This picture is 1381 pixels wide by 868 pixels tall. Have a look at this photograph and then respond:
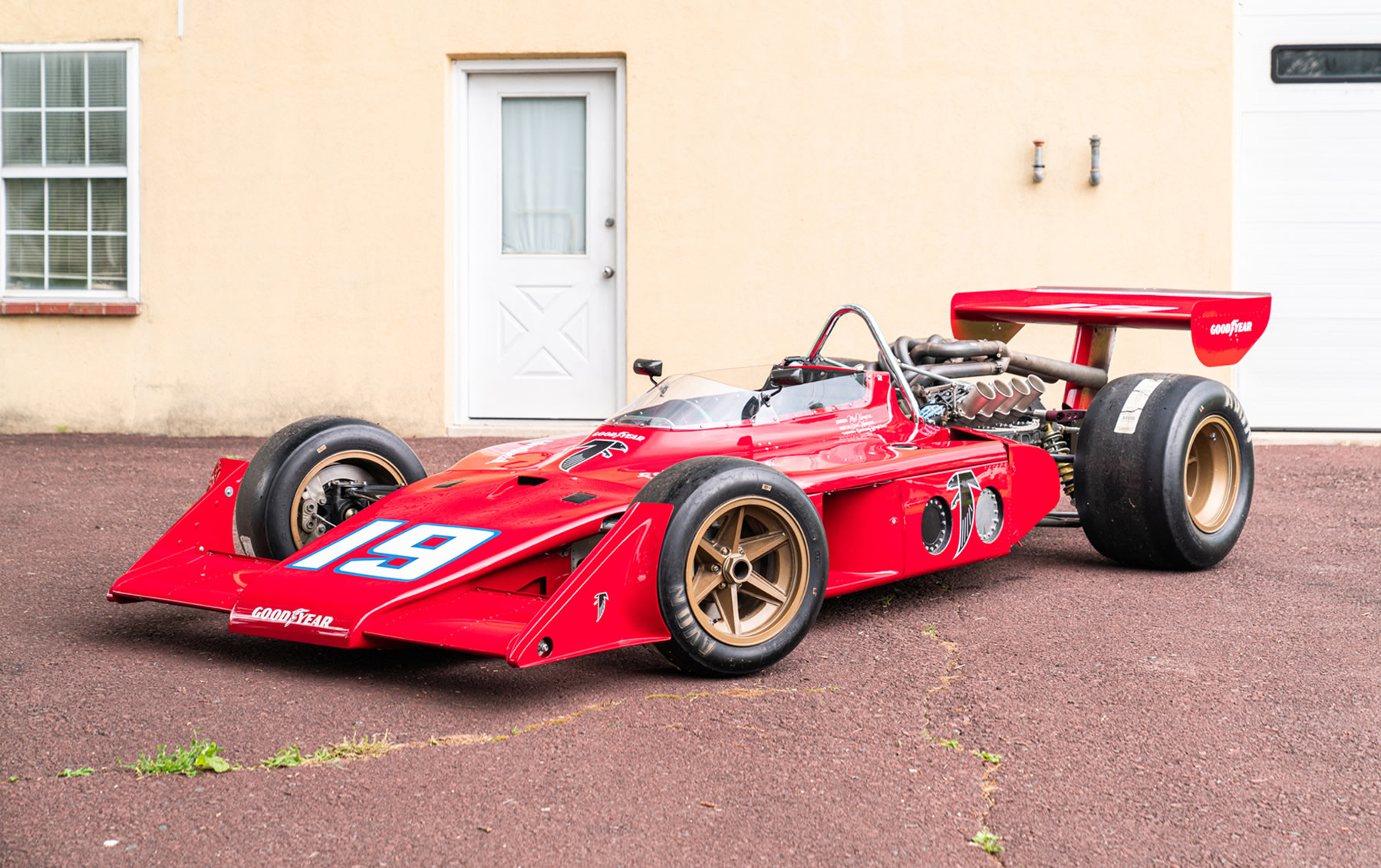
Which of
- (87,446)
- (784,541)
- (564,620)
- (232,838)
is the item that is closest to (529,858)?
(232,838)

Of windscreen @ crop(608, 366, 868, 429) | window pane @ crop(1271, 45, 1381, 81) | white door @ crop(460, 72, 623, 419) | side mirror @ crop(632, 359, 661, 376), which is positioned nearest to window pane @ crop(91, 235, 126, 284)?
white door @ crop(460, 72, 623, 419)

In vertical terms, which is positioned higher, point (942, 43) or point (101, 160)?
point (942, 43)

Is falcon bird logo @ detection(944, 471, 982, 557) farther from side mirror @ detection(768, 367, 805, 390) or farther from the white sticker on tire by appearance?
the white sticker on tire

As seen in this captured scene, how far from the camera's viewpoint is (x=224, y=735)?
3.32 metres

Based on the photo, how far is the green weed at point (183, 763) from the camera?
3.08 meters

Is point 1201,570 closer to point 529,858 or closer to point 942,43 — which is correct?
point 529,858

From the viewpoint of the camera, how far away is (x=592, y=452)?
183 inches

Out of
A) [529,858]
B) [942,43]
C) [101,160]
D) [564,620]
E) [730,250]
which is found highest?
[942,43]

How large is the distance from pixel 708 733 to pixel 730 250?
6.37 m

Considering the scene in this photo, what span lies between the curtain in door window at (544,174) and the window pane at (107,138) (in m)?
2.95

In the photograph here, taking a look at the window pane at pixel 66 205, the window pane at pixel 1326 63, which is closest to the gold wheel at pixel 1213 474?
the window pane at pixel 1326 63

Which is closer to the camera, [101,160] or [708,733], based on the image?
[708,733]

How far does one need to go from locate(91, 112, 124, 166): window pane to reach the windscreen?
6.68 meters

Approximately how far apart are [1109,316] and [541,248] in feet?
16.0
